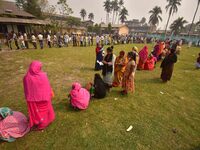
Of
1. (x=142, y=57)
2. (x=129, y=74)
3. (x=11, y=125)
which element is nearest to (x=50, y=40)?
(x=142, y=57)

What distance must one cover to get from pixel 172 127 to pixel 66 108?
9.99 feet

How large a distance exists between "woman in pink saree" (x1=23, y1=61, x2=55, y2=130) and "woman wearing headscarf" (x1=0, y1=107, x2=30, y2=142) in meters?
0.20

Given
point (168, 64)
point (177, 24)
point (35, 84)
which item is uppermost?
point (177, 24)

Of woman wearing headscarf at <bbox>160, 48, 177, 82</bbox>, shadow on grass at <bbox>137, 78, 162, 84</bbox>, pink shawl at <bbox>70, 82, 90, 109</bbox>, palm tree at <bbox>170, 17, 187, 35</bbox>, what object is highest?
palm tree at <bbox>170, 17, 187, 35</bbox>

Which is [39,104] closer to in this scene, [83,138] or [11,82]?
[83,138]

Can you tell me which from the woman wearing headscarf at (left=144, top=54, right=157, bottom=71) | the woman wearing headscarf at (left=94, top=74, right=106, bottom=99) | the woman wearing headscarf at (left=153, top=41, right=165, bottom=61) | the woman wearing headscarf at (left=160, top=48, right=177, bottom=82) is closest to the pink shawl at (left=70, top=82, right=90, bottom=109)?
the woman wearing headscarf at (left=94, top=74, right=106, bottom=99)

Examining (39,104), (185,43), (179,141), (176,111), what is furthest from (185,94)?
(185,43)

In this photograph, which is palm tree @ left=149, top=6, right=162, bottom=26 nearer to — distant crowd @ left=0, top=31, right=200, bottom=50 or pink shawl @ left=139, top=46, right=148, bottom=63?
distant crowd @ left=0, top=31, right=200, bottom=50

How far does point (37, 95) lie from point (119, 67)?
3.17 meters

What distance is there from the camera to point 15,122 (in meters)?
2.90

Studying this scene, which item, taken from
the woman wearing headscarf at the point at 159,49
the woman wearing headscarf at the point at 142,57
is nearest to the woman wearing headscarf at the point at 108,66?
the woman wearing headscarf at the point at 142,57

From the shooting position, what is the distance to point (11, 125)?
9.39 ft

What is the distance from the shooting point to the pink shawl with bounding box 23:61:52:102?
2783 mm

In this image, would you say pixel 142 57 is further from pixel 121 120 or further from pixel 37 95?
pixel 37 95
